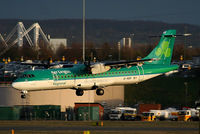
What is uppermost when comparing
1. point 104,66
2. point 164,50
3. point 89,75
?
point 164,50

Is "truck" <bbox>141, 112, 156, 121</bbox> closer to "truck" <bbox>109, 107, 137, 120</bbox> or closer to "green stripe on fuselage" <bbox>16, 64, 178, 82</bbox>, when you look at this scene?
"truck" <bbox>109, 107, 137, 120</bbox>

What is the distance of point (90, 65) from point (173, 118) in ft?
62.1

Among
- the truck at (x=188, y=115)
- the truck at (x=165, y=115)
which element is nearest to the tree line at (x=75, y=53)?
the truck at (x=165, y=115)

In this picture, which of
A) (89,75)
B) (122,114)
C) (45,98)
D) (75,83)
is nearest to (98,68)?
(89,75)

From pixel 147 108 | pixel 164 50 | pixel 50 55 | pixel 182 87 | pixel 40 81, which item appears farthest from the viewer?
pixel 50 55

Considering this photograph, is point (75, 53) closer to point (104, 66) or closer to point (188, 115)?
point (188, 115)

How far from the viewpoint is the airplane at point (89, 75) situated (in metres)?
52.7

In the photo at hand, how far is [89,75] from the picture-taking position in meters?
56.5

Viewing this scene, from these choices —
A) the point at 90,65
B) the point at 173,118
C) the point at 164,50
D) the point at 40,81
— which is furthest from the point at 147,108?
the point at 40,81

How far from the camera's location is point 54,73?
5412 cm

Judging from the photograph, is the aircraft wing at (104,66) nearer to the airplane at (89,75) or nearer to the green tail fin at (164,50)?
the airplane at (89,75)

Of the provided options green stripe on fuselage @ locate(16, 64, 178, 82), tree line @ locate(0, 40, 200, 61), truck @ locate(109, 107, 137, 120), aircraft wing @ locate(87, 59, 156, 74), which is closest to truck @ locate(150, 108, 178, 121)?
truck @ locate(109, 107, 137, 120)

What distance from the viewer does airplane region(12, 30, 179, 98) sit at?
52.7 meters

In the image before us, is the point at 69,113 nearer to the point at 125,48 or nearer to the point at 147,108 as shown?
the point at 147,108
